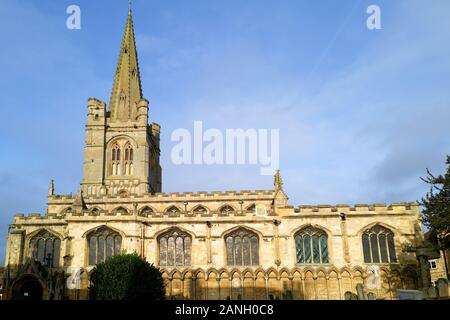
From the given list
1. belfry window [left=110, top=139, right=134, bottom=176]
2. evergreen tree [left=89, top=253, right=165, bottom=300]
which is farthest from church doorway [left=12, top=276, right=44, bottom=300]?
belfry window [left=110, top=139, right=134, bottom=176]

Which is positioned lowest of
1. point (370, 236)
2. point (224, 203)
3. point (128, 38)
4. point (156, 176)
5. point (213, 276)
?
point (213, 276)

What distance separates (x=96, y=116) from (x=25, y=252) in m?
24.5

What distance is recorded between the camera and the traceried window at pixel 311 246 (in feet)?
121

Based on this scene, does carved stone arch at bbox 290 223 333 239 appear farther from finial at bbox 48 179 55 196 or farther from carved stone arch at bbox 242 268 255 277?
finial at bbox 48 179 55 196

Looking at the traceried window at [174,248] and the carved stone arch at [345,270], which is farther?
the traceried window at [174,248]

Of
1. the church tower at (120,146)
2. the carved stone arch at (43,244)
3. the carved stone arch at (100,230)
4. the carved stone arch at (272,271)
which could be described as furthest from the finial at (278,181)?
the church tower at (120,146)

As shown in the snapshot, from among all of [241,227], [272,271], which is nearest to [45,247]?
[241,227]

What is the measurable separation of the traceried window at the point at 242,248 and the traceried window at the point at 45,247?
15904mm

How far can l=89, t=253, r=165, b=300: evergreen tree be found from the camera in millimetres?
30594

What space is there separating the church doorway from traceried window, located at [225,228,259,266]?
15.1m

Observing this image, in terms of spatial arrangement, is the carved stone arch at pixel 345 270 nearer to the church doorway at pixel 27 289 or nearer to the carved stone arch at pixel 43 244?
the church doorway at pixel 27 289

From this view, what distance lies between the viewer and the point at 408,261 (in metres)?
35.7
